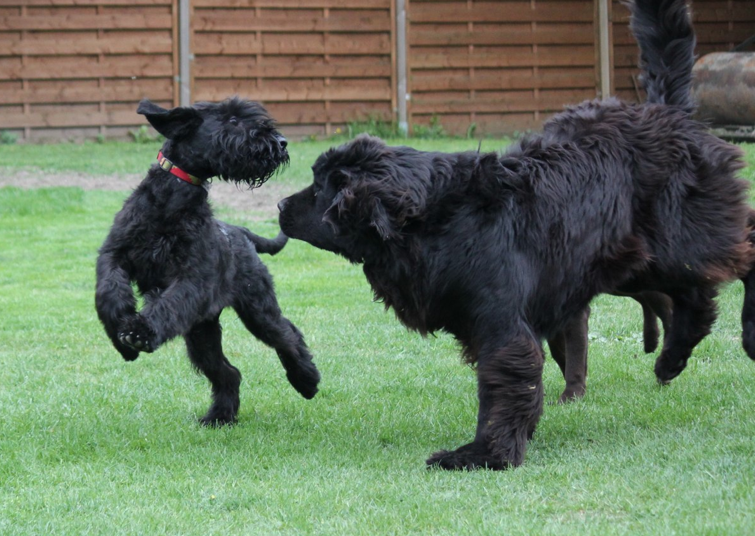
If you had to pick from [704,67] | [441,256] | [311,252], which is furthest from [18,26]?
[441,256]

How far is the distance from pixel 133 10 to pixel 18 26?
1970mm

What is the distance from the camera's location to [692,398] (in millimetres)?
5227

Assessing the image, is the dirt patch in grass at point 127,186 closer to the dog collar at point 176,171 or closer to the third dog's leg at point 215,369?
the third dog's leg at point 215,369

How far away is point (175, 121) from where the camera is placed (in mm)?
5141

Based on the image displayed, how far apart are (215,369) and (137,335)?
1.05m

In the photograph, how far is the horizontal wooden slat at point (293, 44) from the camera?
1755 cm

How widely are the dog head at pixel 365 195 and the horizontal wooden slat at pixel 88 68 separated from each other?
13589 mm

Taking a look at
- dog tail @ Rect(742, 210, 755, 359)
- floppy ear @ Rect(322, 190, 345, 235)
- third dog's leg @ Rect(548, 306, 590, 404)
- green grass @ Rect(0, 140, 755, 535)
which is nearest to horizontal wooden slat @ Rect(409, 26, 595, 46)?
green grass @ Rect(0, 140, 755, 535)

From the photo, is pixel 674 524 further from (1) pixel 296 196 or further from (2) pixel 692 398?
(1) pixel 296 196

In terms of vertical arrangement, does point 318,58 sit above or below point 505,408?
above

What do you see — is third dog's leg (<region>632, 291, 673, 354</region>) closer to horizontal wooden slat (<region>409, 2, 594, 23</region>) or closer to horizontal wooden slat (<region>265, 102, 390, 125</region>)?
horizontal wooden slat (<region>265, 102, 390, 125</region>)

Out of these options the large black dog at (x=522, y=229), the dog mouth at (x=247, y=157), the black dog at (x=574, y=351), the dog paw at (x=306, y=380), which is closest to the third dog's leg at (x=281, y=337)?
the dog paw at (x=306, y=380)

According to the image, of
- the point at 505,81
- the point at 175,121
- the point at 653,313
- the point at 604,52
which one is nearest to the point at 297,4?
the point at 505,81

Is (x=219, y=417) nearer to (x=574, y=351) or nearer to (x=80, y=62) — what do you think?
(x=574, y=351)
